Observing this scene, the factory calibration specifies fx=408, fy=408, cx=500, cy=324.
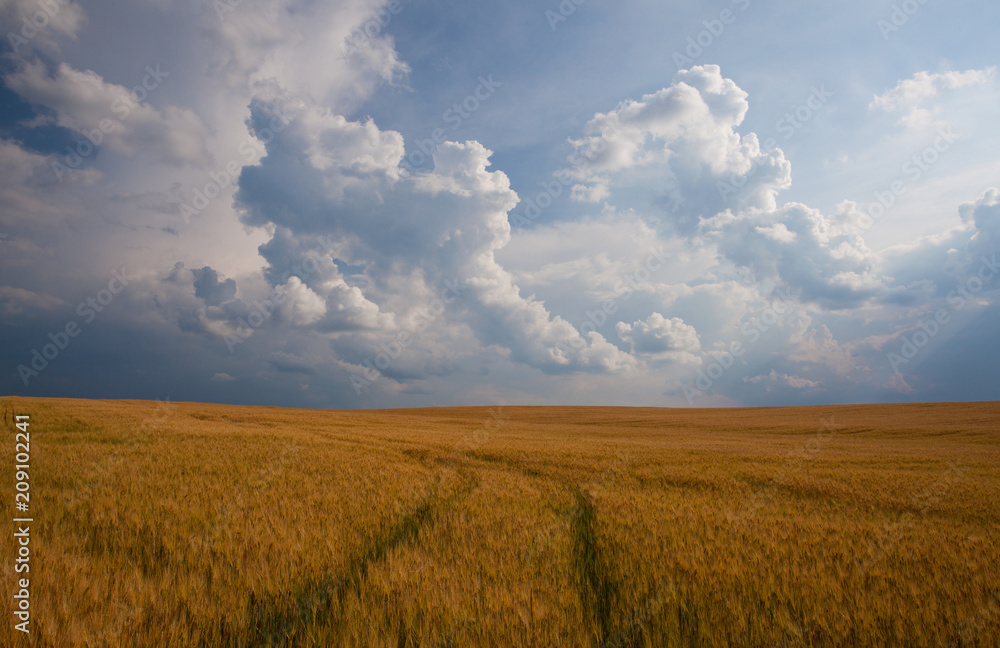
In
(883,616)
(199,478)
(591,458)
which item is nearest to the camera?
(883,616)

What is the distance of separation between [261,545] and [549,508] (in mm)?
4272

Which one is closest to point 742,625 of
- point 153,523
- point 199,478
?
point 153,523

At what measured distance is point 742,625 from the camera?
2949 mm

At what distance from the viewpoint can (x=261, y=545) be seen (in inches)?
164

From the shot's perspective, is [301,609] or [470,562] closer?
[301,609]

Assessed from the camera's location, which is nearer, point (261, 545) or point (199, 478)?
point (261, 545)

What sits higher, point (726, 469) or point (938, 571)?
point (938, 571)

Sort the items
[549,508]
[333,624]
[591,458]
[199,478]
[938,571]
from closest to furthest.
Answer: [333,624] < [938,571] < [549,508] < [199,478] < [591,458]

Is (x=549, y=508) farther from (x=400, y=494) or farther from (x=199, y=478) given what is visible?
(x=199, y=478)

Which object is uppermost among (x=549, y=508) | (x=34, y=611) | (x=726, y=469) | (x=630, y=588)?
(x=34, y=611)

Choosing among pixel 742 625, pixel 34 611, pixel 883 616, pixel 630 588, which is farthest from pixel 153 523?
pixel 883 616

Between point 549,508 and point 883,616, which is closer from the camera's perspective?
point 883,616

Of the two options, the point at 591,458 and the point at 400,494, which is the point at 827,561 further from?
the point at 591,458

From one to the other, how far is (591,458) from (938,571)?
11.0 m
